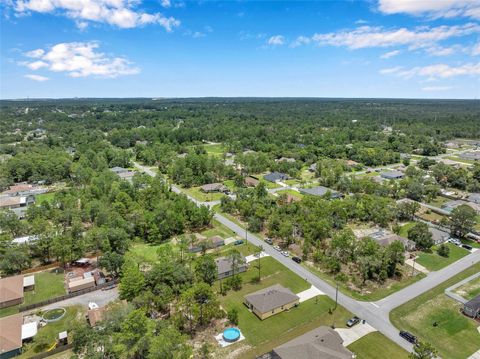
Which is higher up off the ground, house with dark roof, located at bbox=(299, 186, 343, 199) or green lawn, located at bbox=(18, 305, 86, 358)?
house with dark roof, located at bbox=(299, 186, 343, 199)

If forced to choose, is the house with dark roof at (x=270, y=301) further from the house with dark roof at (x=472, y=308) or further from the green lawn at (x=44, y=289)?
the green lawn at (x=44, y=289)

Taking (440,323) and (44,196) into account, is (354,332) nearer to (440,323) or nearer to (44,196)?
(440,323)

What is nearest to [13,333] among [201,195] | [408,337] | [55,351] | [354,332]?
[55,351]

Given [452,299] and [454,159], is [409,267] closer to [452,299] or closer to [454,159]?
[452,299]

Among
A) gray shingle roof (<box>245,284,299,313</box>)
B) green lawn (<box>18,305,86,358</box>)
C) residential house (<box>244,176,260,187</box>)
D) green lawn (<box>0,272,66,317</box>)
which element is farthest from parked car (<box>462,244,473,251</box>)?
green lawn (<box>0,272,66,317</box>)

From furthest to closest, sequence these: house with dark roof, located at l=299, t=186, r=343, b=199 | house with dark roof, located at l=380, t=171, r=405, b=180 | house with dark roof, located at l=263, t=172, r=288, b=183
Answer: house with dark roof, located at l=380, t=171, r=405, b=180
house with dark roof, located at l=263, t=172, r=288, b=183
house with dark roof, located at l=299, t=186, r=343, b=199

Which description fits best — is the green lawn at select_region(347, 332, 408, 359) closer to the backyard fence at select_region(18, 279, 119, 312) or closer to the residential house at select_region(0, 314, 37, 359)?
the backyard fence at select_region(18, 279, 119, 312)

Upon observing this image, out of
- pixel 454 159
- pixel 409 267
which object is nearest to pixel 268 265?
pixel 409 267
